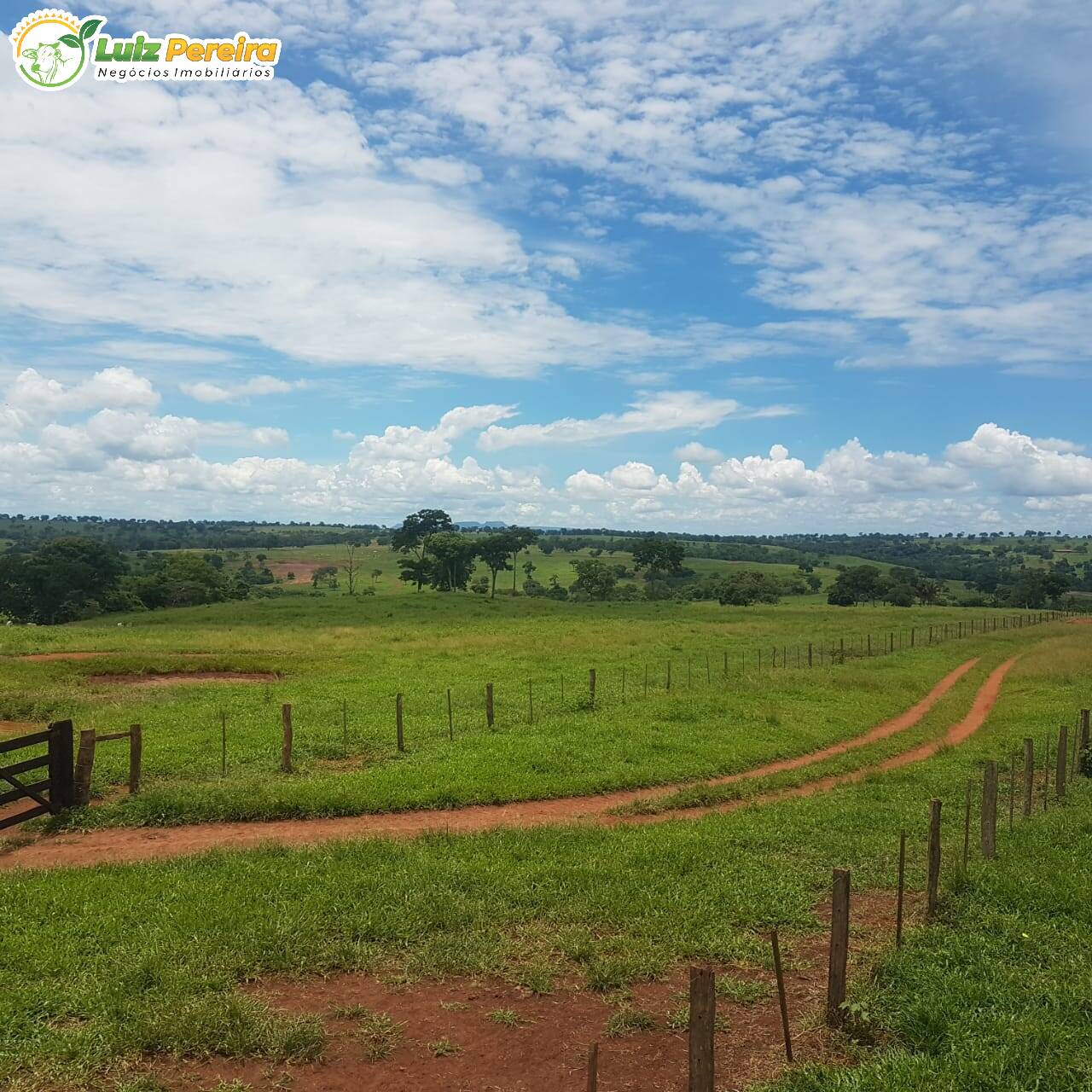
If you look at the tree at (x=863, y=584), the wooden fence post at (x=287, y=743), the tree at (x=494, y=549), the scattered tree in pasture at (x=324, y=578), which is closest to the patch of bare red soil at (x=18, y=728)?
the wooden fence post at (x=287, y=743)

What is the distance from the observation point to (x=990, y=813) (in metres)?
11.6

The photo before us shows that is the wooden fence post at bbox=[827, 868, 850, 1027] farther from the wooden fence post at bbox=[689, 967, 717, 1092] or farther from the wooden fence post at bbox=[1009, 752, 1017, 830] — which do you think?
the wooden fence post at bbox=[1009, 752, 1017, 830]

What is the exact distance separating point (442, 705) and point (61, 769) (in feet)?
42.0

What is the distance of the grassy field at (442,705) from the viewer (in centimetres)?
1755

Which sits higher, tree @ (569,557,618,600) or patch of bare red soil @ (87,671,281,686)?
tree @ (569,557,618,600)

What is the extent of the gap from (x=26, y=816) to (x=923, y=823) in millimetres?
16866

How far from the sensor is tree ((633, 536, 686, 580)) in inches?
4887

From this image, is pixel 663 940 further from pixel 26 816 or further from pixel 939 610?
pixel 939 610

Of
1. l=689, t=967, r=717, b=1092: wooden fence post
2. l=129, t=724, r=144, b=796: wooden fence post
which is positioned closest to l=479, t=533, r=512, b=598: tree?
l=129, t=724, r=144, b=796: wooden fence post

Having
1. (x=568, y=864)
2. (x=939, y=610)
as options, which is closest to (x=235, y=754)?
(x=568, y=864)

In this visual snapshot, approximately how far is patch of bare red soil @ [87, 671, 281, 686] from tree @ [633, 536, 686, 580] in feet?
308

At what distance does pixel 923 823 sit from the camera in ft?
49.1

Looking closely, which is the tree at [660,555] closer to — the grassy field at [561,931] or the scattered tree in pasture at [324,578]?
the scattered tree in pasture at [324,578]

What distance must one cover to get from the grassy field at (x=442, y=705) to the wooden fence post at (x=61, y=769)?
0.53 metres
